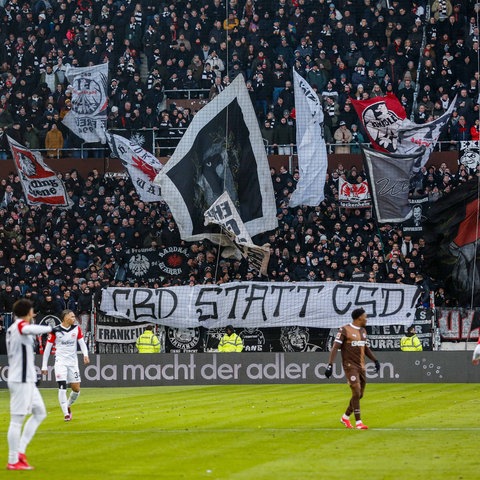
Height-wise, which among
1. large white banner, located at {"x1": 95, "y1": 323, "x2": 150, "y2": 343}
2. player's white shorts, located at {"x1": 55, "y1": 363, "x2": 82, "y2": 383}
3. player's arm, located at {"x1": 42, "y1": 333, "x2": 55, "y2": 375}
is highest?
player's arm, located at {"x1": 42, "y1": 333, "x2": 55, "y2": 375}

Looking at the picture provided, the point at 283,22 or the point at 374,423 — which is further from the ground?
the point at 283,22

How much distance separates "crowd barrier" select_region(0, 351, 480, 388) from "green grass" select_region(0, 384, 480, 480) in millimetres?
4706

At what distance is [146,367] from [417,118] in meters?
12.7

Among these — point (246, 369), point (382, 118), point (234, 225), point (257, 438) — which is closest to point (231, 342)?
point (246, 369)

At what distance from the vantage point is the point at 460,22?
1777 inches

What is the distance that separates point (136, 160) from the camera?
4050cm

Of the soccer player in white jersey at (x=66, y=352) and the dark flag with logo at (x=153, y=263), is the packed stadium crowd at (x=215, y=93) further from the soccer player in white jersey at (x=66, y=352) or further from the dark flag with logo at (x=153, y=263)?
the soccer player in white jersey at (x=66, y=352)

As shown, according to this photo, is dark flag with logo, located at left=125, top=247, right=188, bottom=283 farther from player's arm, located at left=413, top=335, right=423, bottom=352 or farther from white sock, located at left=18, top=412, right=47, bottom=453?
white sock, located at left=18, top=412, right=47, bottom=453

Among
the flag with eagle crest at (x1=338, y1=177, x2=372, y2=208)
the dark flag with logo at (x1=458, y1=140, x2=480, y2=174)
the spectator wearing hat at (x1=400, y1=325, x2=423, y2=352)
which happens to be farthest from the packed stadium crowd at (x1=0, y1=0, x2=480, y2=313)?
the spectator wearing hat at (x1=400, y1=325, x2=423, y2=352)

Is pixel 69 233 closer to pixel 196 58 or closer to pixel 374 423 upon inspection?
pixel 196 58

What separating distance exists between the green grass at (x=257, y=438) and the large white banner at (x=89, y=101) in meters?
14.1

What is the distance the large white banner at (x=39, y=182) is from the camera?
41.7m

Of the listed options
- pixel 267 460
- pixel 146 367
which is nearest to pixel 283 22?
pixel 146 367

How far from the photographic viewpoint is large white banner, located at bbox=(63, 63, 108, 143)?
42438mm
